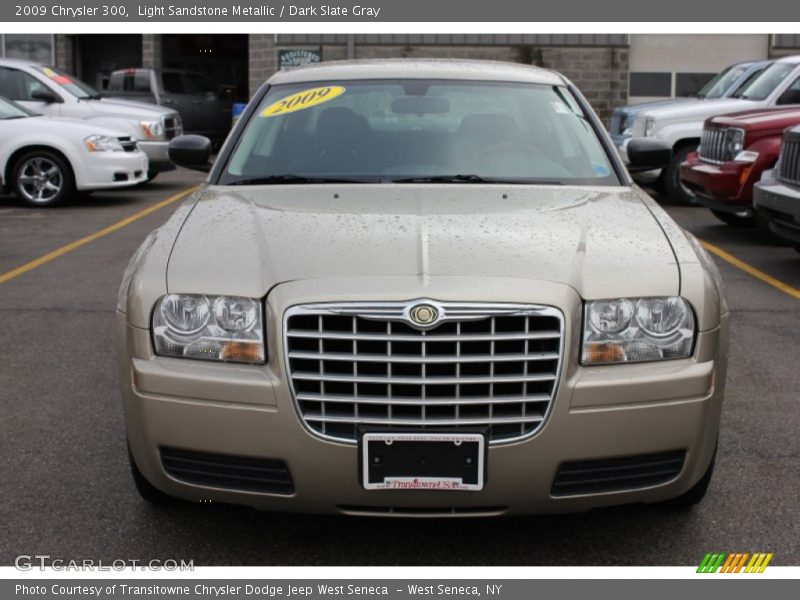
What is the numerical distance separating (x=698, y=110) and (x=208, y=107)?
1205cm

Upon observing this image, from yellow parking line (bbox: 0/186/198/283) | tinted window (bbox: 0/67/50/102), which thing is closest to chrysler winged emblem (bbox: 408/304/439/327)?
yellow parking line (bbox: 0/186/198/283)

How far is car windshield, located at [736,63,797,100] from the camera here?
13391mm

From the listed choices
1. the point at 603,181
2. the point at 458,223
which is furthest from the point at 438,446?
the point at 603,181

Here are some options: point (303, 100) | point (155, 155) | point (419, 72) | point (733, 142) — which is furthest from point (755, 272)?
point (155, 155)

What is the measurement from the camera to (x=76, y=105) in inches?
610

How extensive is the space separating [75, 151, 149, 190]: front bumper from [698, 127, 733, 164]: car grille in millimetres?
6689

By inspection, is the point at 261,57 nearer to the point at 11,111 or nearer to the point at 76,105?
the point at 76,105

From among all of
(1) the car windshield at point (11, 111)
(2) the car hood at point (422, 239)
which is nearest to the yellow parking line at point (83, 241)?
(1) the car windshield at point (11, 111)

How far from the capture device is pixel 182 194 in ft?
49.6

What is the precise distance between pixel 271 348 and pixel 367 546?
0.78 m

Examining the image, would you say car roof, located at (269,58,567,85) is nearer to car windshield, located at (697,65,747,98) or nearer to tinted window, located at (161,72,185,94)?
car windshield, located at (697,65,747,98)

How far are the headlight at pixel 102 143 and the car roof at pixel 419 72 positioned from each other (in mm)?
Answer: 8398

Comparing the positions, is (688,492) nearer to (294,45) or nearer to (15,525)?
(15,525)

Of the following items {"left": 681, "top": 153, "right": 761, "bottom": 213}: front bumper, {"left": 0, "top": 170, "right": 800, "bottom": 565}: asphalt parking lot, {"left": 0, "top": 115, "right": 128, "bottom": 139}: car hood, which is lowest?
{"left": 0, "top": 170, "right": 800, "bottom": 565}: asphalt parking lot
